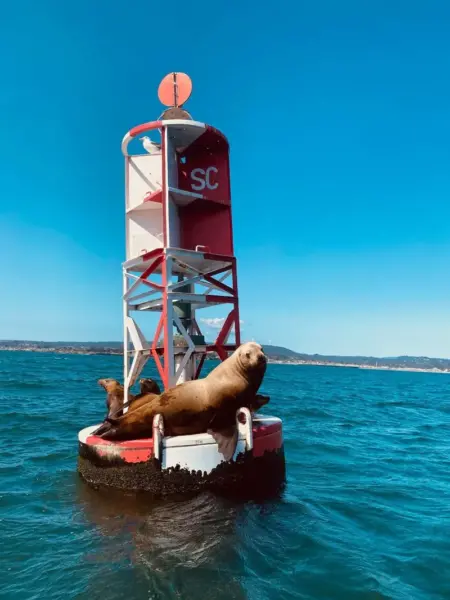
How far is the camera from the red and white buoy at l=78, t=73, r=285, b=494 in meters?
9.22

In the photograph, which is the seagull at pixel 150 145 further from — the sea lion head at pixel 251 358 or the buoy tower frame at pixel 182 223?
the sea lion head at pixel 251 358

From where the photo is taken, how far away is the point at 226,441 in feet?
27.0

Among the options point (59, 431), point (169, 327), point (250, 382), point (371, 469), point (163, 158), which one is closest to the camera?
point (250, 382)

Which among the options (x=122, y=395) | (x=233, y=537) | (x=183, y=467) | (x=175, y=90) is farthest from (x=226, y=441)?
(x=175, y=90)

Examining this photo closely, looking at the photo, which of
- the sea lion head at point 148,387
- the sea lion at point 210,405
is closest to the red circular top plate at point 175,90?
the sea lion at point 210,405

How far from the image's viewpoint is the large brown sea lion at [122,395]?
9.50 metres

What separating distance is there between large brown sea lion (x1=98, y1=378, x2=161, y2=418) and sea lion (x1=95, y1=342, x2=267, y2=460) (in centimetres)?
62

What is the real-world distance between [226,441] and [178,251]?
425cm

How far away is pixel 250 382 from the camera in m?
8.65

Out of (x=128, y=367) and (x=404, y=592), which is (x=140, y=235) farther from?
(x=404, y=592)

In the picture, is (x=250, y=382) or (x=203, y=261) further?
(x=203, y=261)

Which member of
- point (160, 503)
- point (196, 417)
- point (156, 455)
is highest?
Answer: point (196, 417)

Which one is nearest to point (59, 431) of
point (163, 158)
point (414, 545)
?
point (163, 158)

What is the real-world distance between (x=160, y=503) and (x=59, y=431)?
9461 millimetres
